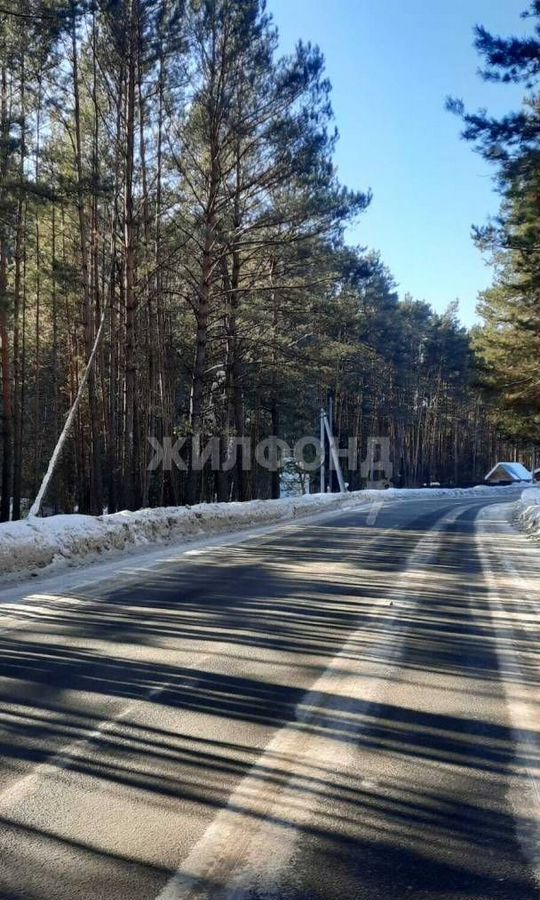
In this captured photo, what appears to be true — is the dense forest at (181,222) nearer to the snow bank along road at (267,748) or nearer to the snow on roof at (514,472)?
the snow bank along road at (267,748)

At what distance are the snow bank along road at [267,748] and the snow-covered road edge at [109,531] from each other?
1.75 metres

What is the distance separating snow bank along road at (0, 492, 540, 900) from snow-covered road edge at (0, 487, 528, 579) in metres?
1.75

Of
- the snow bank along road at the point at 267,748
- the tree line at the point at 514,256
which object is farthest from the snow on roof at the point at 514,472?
the snow bank along road at the point at 267,748

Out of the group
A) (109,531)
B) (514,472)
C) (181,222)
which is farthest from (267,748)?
(514,472)

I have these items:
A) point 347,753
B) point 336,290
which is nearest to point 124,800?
point 347,753

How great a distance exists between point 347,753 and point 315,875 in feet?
3.82

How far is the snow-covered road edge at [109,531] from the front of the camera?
9547 millimetres

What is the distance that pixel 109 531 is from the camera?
11969mm

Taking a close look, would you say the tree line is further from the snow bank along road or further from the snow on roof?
the snow on roof

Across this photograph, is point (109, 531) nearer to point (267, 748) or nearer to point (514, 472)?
point (267, 748)

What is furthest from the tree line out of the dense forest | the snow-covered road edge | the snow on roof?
the snow on roof

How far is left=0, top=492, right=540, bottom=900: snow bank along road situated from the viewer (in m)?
2.72

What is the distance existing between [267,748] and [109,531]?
8.56m

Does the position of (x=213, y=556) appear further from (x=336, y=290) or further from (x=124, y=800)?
(x=336, y=290)
